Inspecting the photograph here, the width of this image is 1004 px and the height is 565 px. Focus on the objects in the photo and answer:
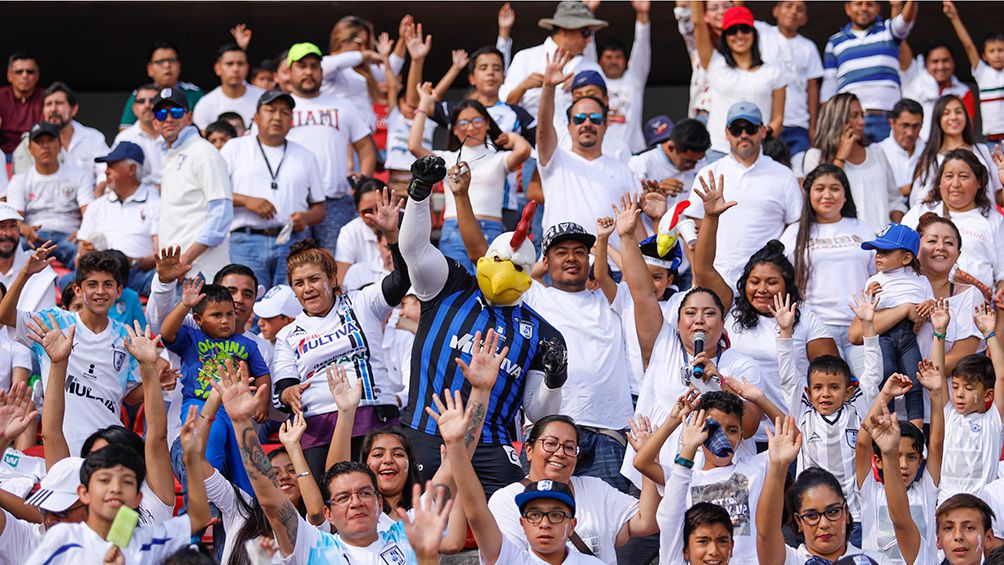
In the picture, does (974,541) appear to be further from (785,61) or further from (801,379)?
(785,61)

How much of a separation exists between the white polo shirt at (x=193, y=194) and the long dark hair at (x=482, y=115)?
149cm

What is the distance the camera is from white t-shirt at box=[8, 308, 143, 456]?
7.95m

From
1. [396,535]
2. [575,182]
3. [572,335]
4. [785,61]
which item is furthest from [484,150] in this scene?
[396,535]

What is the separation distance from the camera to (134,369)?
27.3 feet

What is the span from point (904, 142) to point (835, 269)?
266 cm

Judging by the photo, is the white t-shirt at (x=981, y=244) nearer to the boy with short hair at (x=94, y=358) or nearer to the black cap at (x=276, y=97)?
the black cap at (x=276, y=97)

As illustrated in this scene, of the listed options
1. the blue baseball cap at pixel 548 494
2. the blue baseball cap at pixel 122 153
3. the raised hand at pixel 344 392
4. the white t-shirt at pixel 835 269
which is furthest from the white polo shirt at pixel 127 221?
the blue baseball cap at pixel 548 494

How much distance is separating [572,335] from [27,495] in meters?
2.79

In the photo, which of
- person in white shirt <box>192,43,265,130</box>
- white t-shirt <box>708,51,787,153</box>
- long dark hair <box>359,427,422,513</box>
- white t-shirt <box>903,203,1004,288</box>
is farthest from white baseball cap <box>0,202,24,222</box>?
white t-shirt <box>903,203,1004,288</box>

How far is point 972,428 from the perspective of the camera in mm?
8039

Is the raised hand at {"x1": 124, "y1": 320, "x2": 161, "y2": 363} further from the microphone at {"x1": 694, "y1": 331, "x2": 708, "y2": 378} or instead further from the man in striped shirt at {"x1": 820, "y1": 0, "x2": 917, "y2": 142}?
the man in striped shirt at {"x1": 820, "y1": 0, "x2": 917, "y2": 142}

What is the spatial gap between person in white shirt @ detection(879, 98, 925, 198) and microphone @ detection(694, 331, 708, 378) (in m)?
4.24

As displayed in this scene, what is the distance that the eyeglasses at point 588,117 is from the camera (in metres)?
9.62

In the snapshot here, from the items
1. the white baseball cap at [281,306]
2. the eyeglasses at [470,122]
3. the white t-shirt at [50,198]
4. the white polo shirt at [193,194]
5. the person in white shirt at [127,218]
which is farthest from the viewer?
the white t-shirt at [50,198]
